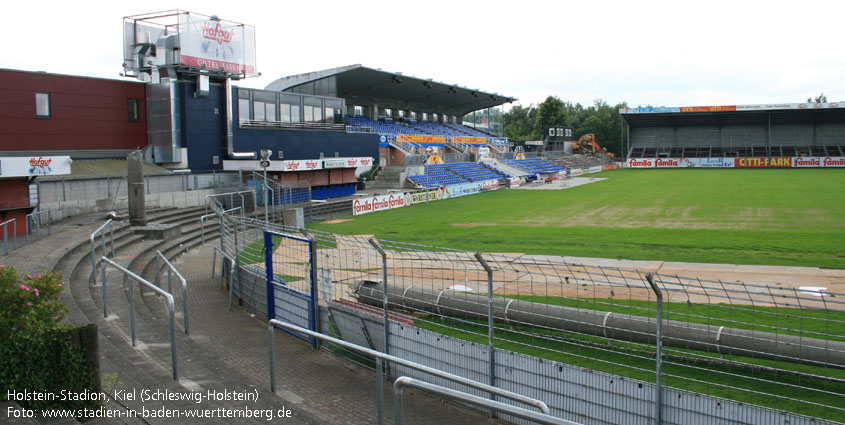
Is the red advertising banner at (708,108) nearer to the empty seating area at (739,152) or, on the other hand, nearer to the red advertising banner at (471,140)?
the empty seating area at (739,152)

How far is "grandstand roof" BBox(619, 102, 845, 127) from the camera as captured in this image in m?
80.8

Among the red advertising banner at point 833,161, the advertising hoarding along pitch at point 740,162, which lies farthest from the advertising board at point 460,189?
the red advertising banner at point 833,161

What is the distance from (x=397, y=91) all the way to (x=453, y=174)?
16695 mm

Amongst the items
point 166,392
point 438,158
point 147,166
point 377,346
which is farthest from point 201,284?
point 438,158

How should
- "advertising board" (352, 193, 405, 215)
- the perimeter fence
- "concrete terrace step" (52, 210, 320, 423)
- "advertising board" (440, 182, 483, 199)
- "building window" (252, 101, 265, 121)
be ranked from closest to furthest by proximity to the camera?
the perimeter fence < "concrete terrace step" (52, 210, 320, 423) < "advertising board" (352, 193, 405, 215) < "building window" (252, 101, 265, 121) < "advertising board" (440, 182, 483, 199)

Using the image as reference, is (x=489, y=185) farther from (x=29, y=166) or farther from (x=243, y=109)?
(x=29, y=166)

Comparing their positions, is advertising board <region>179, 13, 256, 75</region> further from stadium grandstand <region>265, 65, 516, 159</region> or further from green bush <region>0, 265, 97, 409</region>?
green bush <region>0, 265, 97, 409</region>

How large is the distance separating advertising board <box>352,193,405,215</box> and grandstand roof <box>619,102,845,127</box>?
5727cm

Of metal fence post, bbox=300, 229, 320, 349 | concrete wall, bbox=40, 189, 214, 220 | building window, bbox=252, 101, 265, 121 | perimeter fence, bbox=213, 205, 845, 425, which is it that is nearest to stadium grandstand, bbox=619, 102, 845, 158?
building window, bbox=252, 101, 265, 121

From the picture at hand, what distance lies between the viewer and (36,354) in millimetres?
6262

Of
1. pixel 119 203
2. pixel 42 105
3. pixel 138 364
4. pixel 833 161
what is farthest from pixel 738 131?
pixel 138 364

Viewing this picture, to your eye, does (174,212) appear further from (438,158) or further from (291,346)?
(438,158)

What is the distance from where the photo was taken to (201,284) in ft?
52.9

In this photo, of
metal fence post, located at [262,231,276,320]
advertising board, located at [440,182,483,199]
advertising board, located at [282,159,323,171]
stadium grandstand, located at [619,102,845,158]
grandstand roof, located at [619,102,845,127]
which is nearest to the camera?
metal fence post, located at [262,231,276,320]
